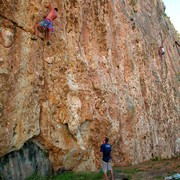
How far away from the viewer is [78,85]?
1209cm

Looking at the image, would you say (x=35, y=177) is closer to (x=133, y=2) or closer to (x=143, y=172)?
(x=143, y=172)

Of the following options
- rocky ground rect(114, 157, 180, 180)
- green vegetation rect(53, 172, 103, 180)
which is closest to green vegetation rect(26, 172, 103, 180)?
green vegetation rect(53, 172, 103, 180)

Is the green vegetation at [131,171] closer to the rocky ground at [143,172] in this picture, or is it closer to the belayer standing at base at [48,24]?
the rocky ground at [143,172]

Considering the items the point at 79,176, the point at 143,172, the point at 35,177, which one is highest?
the point at 35,177

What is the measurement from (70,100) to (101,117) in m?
2.14

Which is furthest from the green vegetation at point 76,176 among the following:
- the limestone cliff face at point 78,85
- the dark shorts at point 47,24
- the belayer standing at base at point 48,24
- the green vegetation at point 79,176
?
the dark shorts at point 47,24

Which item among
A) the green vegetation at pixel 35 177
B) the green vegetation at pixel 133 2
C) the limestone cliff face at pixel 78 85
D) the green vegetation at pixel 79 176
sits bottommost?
the green vegetation at pixel 79 176

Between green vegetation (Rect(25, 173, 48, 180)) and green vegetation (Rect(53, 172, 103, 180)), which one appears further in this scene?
green vegetation (Rect(53, 172, 103, 180))

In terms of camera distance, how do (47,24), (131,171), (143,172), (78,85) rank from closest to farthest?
(47,24)
(78,85)
(131,171)
(143,172)

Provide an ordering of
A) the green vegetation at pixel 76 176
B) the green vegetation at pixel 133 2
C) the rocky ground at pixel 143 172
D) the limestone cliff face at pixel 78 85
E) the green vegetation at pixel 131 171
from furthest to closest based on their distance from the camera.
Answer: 1. the green vegetation at pixel 133 2
2. the green vegetation at pixel 131 171
3. the rocky ground at pixel 143 172
4. the green vegetation at pixel 76 176
5. the limestone cliff face at pixel 78 85

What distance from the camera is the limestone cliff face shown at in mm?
9633

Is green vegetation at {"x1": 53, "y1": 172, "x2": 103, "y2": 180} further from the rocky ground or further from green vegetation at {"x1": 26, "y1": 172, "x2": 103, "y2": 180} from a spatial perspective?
the rocky ground

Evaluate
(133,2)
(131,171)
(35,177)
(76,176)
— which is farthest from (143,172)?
(133,2)

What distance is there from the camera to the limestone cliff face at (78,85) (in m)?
9.63
